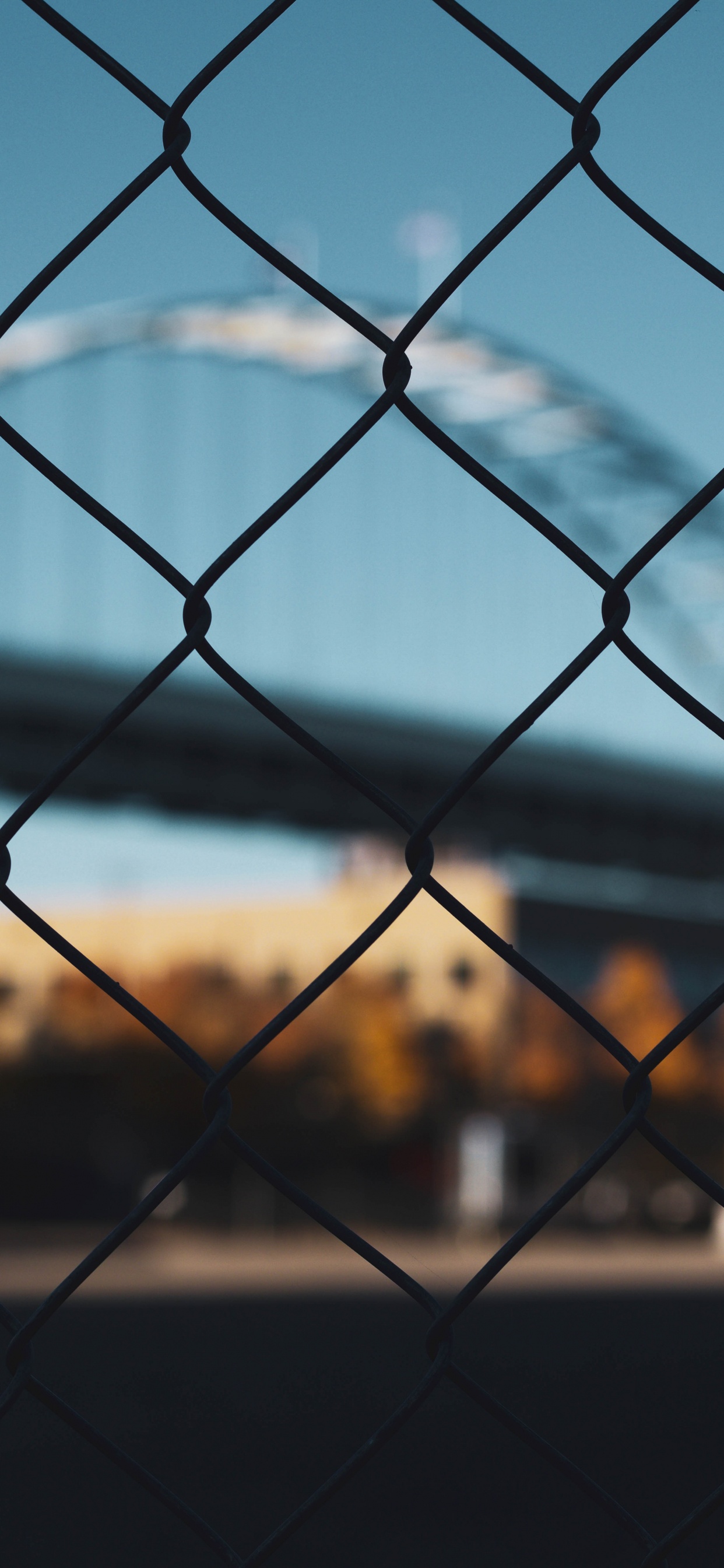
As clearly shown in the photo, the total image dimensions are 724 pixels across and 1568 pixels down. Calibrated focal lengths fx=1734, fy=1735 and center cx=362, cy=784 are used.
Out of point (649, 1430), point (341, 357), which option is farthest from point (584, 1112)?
point (649, 1430)

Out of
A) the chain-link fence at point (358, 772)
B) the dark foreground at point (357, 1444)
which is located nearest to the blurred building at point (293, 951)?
the dark foreground at point (357, 1444)

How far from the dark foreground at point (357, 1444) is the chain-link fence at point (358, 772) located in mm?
4625

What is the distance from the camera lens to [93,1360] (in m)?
10.4

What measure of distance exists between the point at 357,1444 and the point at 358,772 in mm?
7353

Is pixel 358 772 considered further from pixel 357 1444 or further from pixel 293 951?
pixel 293 951

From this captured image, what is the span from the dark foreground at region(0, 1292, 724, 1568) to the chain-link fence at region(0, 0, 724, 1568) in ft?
15.2

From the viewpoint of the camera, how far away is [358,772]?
0.82m

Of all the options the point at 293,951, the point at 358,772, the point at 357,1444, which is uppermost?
the point at 293,951

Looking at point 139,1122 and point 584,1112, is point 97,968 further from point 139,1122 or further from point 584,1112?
point 584,1112

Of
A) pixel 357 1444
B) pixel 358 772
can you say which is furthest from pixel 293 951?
pixel 358 772

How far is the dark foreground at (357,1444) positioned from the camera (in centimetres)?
548

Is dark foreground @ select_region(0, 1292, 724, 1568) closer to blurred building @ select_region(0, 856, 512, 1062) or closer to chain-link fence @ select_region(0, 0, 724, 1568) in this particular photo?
chain-link fence @ select_region(0, 0, 724, 1568)

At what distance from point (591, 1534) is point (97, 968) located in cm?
569

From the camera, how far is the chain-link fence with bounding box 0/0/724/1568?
0.78 metres
